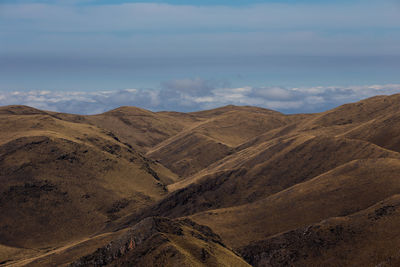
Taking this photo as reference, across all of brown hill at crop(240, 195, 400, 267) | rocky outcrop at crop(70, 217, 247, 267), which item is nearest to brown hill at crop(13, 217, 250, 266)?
rocky outcrop at crop(70, 217, 247, 267)

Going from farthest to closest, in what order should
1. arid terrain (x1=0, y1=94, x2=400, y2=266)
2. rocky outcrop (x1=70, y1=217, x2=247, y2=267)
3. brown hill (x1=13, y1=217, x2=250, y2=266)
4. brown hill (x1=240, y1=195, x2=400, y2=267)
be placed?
brown hill (x1=240, y1=195, x2=400, y2=267) → arid terrain (x1=0, y1=94, x2=400, y2=266) → brown hill (x1=13, y1=217, x2=250, y2=266) → rocky outcrop (x1=70, y1=217, x2=247, y2=267)

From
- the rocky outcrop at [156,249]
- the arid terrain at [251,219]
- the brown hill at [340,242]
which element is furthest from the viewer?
the brown hill at [340,242]

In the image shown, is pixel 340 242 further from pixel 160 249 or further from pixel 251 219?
pixel 160 249

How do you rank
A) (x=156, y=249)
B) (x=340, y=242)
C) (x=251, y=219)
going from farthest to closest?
(x=251, y=219)
(x=340, y=242)
(x=156, y=249)

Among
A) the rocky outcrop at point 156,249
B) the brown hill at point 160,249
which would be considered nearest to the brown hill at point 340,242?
the brown hill at point 160,249

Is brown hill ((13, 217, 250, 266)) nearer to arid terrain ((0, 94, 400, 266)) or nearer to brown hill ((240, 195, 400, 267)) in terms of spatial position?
arid terrain ((0, 94, 400, 266))

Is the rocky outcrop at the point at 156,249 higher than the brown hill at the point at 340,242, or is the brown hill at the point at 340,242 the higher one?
the rocky outcrop at the point at 156,249

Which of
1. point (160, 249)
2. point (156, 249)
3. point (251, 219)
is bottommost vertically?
point (251, 219)

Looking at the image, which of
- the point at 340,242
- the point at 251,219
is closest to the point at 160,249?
the point at 340,242

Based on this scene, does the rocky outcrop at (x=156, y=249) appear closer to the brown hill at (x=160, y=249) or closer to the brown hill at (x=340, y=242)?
the brown hill at (x=160, y=249)

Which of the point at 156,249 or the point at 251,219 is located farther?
the point at 251,219

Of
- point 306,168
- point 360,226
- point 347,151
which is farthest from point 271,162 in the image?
point 360,226

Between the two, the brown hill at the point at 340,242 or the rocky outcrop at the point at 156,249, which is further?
the brown hill at the point at 340,242

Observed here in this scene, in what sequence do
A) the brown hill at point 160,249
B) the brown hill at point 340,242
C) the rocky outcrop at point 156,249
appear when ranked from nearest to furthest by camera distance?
the rocky outcrop at point 156,249 < the brown hill at point 160,249 < the brown hill at point 340,242
